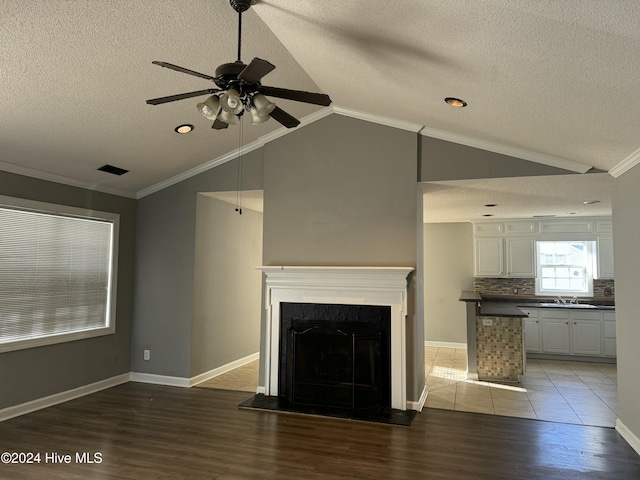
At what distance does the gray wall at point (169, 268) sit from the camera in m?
5.52

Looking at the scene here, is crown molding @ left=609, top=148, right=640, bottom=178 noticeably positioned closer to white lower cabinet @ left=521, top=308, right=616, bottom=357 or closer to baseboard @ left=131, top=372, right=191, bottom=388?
white lower cabinet @ left=521, top=308, right=616, bottom=357

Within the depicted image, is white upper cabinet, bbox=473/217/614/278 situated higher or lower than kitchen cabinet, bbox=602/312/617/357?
higher

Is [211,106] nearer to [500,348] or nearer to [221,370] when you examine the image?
[221,370]

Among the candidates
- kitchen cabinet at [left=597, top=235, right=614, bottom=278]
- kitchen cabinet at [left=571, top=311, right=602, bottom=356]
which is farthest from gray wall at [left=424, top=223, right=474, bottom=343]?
kitchen cabinet at [left=597, top=235, right=614, bottom=278]

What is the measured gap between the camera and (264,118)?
2484mm

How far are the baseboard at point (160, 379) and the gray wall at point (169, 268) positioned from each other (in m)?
0.05

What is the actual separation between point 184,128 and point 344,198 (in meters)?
1.77

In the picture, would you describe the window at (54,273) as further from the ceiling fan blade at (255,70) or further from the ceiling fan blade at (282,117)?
the ceiling fan blade at (255,70)

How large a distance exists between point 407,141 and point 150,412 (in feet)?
12.3

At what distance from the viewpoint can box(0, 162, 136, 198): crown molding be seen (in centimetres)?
433

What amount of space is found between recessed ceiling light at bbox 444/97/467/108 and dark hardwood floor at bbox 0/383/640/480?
273 centimetres

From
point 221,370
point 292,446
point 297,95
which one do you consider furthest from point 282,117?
point 221,370

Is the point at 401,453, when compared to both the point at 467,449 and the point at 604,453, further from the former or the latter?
the point at 604,453

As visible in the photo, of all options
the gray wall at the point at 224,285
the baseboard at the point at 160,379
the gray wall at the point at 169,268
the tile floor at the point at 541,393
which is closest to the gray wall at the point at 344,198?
the gray wall at the point at 169,268
